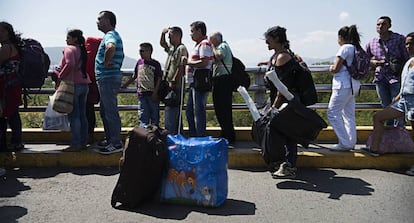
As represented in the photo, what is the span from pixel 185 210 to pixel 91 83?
118 inches

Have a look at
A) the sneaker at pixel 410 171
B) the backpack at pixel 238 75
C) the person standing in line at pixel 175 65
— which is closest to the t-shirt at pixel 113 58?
the person standing in line at pixel 175 65

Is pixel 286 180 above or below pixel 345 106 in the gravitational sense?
below

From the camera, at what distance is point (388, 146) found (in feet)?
18.1

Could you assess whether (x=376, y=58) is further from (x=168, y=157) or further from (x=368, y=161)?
(x=168, y=157)

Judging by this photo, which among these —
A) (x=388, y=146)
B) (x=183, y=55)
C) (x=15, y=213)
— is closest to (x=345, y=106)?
(x=388, y=146)

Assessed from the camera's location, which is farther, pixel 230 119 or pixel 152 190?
pixel 230 119

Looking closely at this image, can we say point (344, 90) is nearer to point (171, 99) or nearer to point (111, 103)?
point (171, 99)

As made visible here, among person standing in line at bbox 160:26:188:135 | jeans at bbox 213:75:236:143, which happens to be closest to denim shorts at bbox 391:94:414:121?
jeans at bbox 213:75:236:143

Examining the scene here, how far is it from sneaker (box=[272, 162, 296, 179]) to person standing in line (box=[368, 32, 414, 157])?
48.4 inches

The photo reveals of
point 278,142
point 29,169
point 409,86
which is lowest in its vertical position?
point 29,169

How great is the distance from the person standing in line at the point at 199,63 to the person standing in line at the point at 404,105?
90.0 inches

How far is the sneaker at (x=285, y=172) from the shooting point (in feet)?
16.6

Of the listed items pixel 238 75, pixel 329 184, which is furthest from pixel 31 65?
pixel 329 184

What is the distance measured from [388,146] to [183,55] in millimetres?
3021
